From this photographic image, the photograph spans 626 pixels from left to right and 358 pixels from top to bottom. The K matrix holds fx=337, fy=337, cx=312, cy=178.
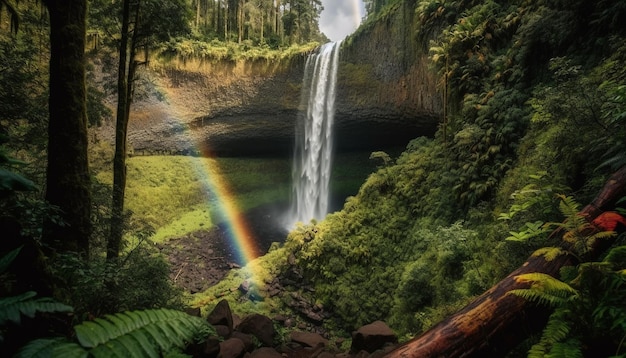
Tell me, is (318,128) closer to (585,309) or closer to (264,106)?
(264,106)

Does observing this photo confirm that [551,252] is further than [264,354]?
No

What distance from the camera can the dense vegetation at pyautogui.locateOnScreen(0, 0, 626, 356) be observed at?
216 centimetres

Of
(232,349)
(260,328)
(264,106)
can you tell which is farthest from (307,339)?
(264,106)

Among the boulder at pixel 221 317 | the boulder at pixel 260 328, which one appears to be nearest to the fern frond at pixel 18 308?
the boulder at pixel 221 317

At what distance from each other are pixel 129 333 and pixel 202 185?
995 inches

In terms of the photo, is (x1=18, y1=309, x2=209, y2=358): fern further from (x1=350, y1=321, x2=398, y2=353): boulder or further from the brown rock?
(x1=350, y1=321, x2=398, y2=353): boulder

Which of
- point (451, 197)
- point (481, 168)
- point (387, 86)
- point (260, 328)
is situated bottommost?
point (260, 328)

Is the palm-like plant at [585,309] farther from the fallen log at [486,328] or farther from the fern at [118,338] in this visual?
the fern at [118,338]

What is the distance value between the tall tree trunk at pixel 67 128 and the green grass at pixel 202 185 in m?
17.8

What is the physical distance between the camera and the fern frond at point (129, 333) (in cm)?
127

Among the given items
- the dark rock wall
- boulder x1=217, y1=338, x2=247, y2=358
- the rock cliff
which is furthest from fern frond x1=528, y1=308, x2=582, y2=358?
the rock cliff

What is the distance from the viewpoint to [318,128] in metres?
22.0

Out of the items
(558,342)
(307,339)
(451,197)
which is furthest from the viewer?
(451,197)

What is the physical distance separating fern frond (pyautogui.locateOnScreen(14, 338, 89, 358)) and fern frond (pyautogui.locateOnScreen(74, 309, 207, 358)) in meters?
0.03
